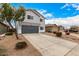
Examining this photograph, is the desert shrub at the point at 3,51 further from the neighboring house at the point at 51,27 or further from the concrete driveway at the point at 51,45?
the neighboring house at the point at 51,27

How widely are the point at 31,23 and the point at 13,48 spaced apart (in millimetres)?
894

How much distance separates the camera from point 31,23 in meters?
4.55

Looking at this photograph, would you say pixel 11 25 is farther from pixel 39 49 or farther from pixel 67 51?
pixel 67 51

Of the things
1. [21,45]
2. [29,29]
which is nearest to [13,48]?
[21,45]

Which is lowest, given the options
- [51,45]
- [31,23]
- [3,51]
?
[3,51]

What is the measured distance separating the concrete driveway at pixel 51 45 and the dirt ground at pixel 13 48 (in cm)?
14

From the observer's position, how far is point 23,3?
4.41 meters

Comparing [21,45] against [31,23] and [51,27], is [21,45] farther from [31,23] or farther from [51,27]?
[51,27]

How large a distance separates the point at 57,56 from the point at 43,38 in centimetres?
67

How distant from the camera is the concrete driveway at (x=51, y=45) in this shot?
427 centimetres

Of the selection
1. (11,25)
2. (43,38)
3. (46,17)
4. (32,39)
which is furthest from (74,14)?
(11,25)

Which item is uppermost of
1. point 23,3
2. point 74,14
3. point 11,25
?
point 23,3

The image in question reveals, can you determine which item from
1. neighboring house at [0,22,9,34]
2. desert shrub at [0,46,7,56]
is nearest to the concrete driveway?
neighboring house at [0,22,9,34]

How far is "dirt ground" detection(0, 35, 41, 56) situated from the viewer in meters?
4.22
